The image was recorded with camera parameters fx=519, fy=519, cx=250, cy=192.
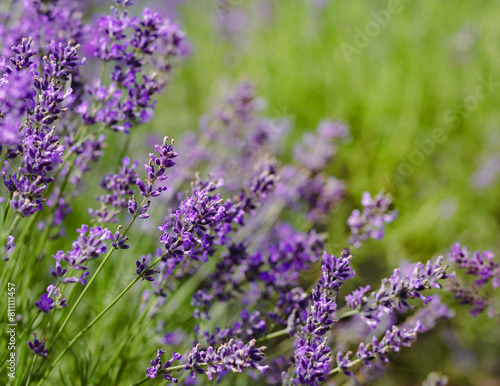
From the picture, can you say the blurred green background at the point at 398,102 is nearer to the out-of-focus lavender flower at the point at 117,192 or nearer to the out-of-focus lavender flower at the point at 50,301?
the out-of-focus lavender flower at the point at 117,192

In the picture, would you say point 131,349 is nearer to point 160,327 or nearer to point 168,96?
point 160,327

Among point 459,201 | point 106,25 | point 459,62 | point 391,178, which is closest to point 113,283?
point 106,25

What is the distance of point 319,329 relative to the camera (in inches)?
46.3

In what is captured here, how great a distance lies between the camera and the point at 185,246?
1306 millimetres

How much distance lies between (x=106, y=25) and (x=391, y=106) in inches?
107

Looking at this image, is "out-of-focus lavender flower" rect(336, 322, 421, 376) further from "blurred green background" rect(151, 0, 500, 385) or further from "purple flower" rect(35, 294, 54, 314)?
"blurred green background" rect(151, 0, 500, 385)

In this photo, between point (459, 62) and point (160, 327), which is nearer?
point (160, 327)

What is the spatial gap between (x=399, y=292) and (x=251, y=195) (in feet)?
1.64

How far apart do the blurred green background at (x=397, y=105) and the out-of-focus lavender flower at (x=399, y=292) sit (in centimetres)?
119

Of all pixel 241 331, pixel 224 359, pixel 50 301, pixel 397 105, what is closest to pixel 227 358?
pixel 224 359

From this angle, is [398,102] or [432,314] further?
[398,102]

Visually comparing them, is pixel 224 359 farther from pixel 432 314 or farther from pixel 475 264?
pixel 432 314

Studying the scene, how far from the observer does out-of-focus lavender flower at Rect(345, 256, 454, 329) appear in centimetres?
121

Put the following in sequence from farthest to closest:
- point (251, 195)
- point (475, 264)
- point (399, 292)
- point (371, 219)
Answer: point (371, 219) → point (251, 195) → point (475, 264) → point (399, 292)
